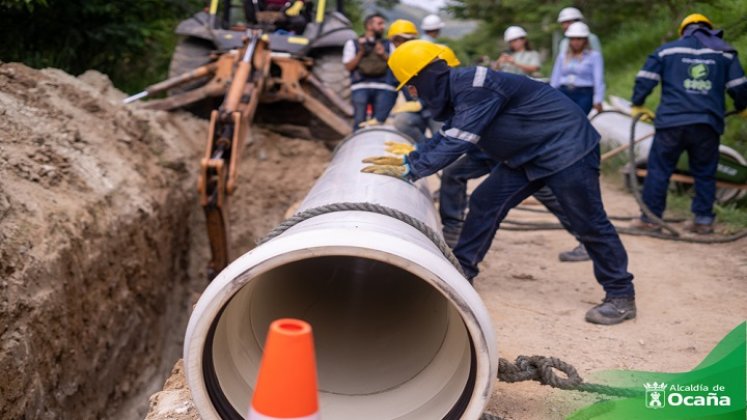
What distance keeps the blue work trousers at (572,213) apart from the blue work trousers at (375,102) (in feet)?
11.0

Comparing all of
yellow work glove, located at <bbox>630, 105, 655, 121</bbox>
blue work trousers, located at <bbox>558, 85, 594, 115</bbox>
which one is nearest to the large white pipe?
yellow work glove, located at <bbox>630, 105, 655, 121</bbox>

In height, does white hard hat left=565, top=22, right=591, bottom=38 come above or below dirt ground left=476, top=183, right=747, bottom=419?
above

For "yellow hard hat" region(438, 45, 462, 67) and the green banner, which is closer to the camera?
the green banner

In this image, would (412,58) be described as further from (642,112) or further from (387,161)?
(642,112)

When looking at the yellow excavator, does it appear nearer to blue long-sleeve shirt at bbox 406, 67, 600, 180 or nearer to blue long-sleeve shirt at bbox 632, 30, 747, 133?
blue long-sleeve shirt at bbox 406, 67, 600, 180

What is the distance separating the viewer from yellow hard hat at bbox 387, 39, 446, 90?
4.38 m

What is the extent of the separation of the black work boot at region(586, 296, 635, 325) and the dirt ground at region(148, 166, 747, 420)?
49 mm

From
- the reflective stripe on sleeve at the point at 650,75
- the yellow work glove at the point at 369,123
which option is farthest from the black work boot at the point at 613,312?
the yellow work glove at the point at 369,123

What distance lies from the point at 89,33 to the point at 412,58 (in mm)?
5363

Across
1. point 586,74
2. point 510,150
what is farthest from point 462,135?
point 586,74

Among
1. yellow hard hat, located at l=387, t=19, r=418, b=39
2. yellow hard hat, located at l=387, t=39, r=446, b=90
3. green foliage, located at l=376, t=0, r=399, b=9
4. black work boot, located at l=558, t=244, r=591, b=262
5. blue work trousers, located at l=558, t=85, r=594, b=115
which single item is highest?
yellow hard hat, located at l=387, t=39, r=446, b=90

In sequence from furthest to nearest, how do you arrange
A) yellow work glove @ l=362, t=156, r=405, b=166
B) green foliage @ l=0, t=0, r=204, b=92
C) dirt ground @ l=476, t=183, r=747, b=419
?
1. green foliage @ l=0, t=0, r=204, b=92
2. yellow work glove @ l=362, t=156, r=405, b=166
3. dirt ground @ l=476, t=183, r=747, b=419

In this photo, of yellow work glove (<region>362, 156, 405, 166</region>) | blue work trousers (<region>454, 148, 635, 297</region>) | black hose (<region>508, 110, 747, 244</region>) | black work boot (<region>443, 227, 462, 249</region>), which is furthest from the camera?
black hose (<region>508, 110, 747, 244</region>)

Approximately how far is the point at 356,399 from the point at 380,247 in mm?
880
